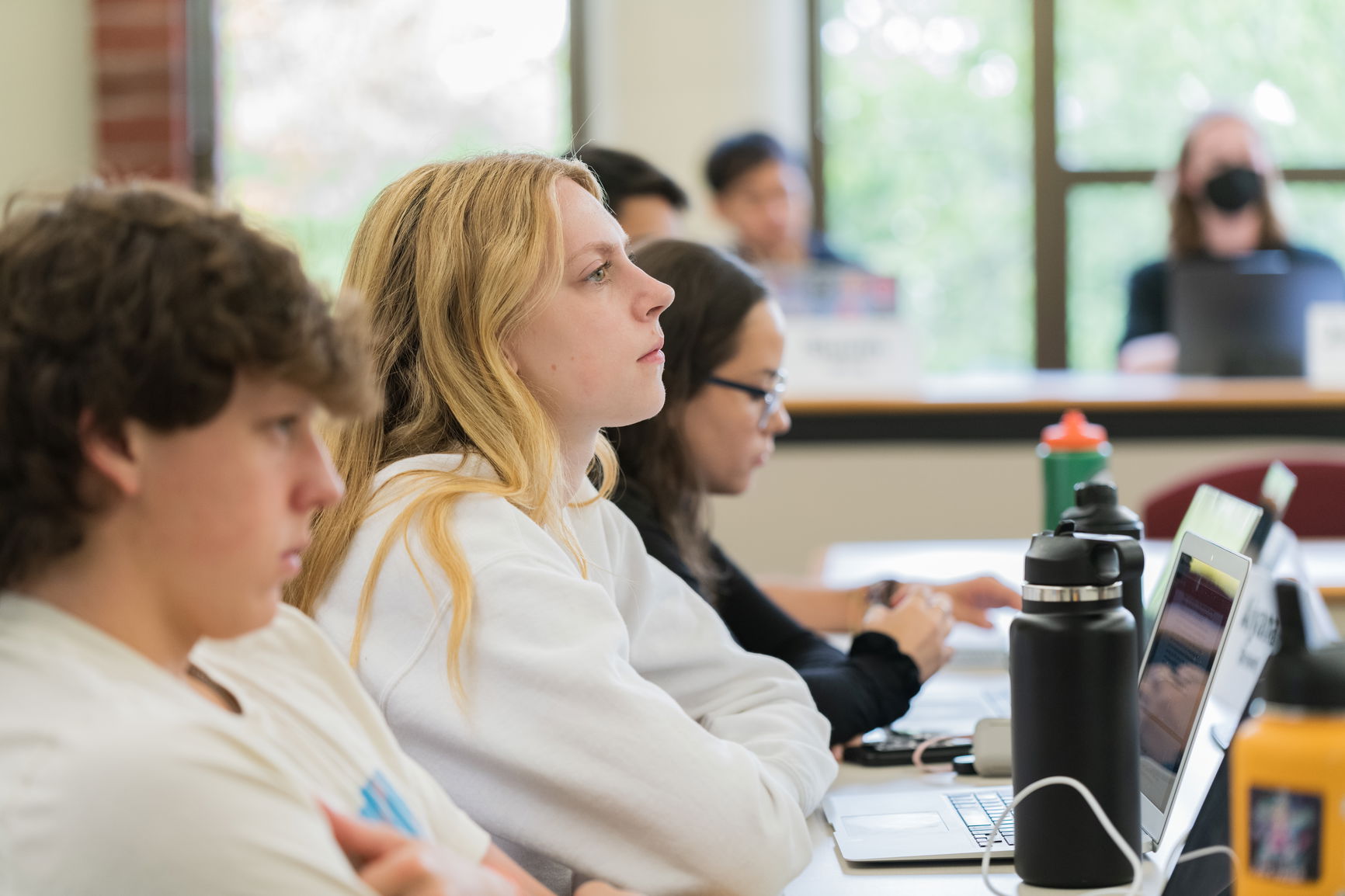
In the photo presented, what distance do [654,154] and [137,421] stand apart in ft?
13.1

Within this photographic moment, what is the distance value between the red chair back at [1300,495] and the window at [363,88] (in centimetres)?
279

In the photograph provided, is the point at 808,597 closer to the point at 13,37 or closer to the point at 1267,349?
the point at 1267,349

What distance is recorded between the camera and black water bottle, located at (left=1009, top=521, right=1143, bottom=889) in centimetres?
96

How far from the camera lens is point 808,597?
207 centimetres

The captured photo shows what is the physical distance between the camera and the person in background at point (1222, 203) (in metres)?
3.91

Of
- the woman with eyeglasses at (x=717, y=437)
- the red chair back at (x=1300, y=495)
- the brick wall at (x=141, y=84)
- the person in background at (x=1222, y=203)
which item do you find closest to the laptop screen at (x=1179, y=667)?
the woman with eyeglasses at (x=717, y=437)

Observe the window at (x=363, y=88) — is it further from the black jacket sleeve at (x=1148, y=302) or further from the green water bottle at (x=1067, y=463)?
the green water bottle at (x=1067, y=463)

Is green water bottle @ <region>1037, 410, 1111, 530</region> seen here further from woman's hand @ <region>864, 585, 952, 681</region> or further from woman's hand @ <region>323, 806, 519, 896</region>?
woman's hand @ <region>323, 806, 519, 896</region>

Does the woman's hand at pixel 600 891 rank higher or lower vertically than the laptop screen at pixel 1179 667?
lower

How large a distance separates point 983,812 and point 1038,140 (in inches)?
159

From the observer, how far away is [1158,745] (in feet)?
3.71

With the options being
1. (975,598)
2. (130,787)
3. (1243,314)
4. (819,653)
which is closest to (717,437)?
(819,653)

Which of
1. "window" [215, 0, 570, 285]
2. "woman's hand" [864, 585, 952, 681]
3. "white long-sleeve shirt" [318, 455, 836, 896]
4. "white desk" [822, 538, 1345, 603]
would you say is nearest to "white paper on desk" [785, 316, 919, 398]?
"white desk" [822, 538, 1345, 603]

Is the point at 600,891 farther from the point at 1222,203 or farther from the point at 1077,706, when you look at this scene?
the point at 1222,203
